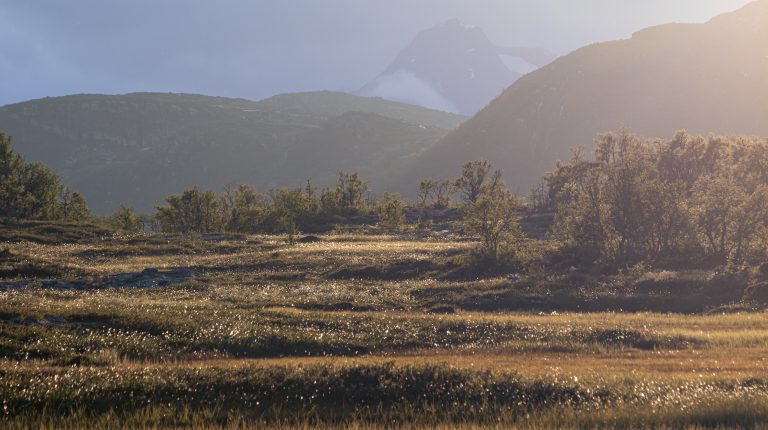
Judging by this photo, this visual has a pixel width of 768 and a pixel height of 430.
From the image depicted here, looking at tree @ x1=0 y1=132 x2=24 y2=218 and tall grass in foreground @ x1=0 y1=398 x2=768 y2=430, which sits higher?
tree @ x1=0 y1=132 x2=24 y2=218

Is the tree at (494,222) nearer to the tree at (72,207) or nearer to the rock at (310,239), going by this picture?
the rock at (310,239)

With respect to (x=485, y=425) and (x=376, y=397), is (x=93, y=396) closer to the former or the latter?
(x=376, y=397)

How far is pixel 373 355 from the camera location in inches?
798

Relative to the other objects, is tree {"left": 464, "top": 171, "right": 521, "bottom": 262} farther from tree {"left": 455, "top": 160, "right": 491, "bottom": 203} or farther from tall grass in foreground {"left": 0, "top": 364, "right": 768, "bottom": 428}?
tree {"left": 455, "top": 160, "right": 491, "bottom": 203}

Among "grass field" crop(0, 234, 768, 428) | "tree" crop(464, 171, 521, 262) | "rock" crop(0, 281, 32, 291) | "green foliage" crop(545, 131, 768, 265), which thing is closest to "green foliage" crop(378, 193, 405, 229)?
"tree" crop(464, 171, 521, 262)

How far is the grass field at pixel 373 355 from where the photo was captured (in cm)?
1148

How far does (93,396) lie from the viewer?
12.2 meters

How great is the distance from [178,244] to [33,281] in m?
32.4

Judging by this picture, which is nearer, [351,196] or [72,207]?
[72,207]

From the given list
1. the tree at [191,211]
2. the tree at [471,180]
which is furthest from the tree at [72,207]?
the tree at [471,180]

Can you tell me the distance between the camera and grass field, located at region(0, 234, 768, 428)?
11484 millimetres

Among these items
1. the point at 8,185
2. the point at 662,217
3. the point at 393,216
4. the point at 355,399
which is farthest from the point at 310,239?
the point at 355,399

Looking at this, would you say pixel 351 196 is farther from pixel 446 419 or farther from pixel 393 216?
pixel 446 419

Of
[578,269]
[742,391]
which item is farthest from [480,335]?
[578,269]
